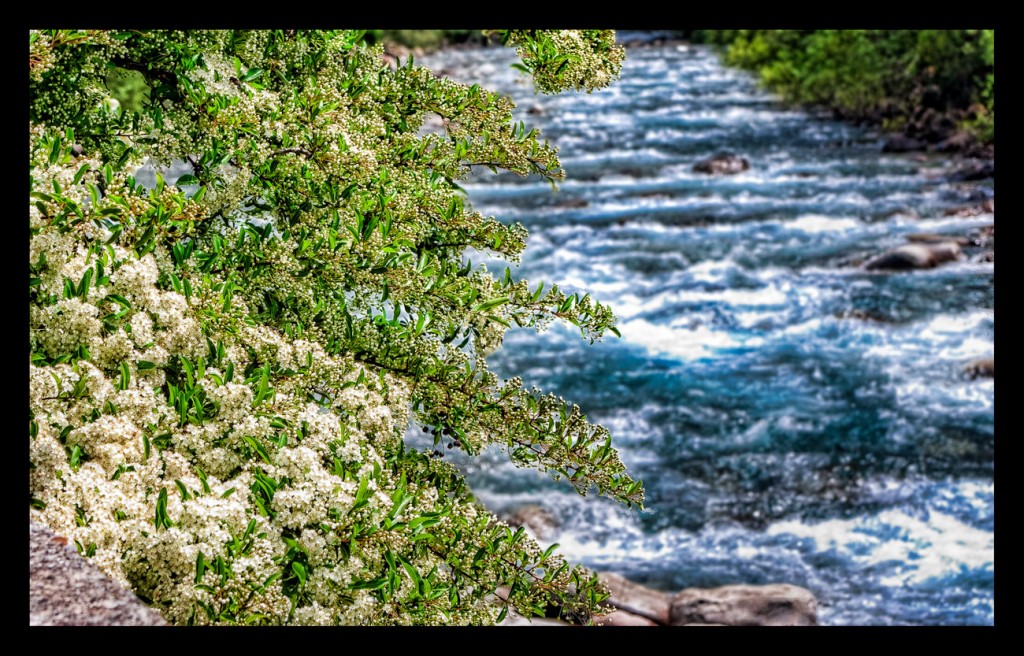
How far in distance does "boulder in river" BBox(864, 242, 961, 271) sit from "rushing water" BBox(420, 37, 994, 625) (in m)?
0.19

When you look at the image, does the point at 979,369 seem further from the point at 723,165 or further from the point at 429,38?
the point at 429,38

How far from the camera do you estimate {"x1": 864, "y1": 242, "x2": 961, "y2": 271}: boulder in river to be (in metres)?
15.5

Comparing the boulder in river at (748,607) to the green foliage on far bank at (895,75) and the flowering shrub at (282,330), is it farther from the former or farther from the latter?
Answer: the green foliage on far bank at (895,75)

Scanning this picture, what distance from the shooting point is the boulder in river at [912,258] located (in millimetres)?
15453

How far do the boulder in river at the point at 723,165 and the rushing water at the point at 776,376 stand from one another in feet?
1.13

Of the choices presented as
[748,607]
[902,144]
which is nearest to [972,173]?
[902,144]

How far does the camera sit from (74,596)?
7.73 ft

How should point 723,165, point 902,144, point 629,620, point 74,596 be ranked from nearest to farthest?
1. point 74,596
2. point 629,620
3. point 723,165
4. point 902,144

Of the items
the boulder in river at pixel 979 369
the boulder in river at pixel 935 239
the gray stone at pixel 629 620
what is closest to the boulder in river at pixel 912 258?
the boulder in river at pixel 935 239

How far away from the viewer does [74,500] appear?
290 centimetres

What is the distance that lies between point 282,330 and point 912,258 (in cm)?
1339
